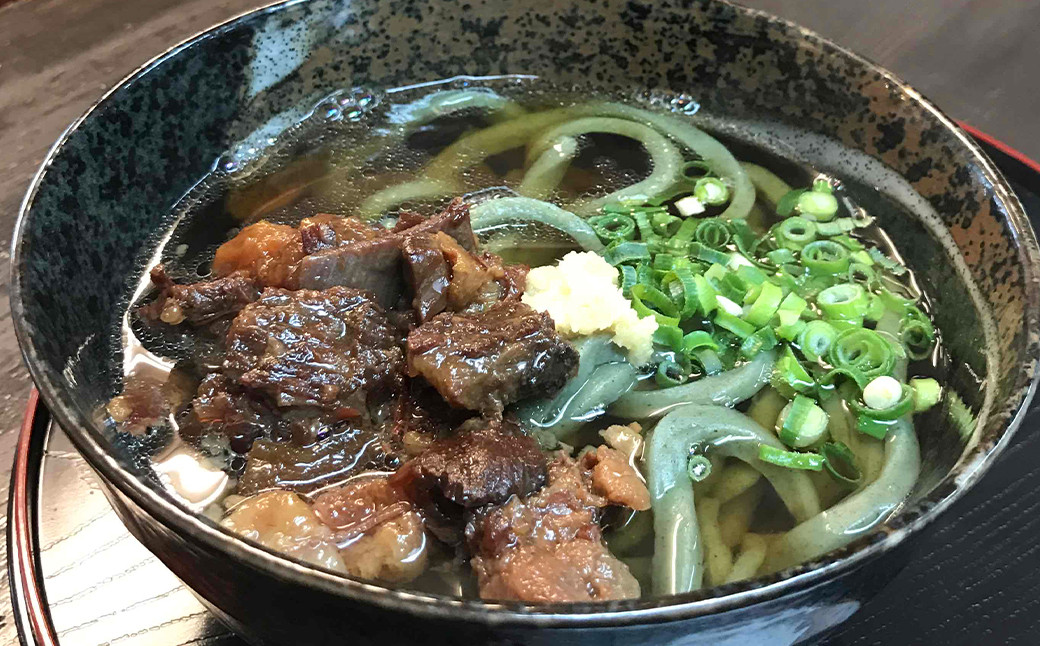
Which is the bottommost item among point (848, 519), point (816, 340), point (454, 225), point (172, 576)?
point (172, 576)

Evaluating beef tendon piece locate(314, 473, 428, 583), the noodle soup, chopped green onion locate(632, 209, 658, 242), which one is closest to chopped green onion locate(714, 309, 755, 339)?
the noodle soup

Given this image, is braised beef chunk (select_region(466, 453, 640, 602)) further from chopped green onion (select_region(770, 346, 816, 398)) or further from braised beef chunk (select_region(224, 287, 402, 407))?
chopped green onion (select_region(770, 346, 816, 398))

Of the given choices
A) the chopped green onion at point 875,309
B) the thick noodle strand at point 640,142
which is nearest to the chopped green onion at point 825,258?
the chopped green onion at point 875,309

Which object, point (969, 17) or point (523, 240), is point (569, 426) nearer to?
point (523, 240)

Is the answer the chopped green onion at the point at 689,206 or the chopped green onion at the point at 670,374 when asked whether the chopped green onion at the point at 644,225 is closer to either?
the chopped green onion at the point at 689,206

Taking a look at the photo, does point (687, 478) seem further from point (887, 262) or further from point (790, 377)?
point (887, 262)

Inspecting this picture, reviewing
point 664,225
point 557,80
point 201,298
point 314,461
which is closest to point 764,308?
point 664,225
